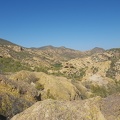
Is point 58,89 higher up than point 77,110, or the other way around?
point 77,110

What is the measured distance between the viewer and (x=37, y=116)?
841 centimetres

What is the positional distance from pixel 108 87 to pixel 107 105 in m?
80.9

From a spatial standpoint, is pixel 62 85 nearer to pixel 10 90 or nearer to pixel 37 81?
pixel 37 81

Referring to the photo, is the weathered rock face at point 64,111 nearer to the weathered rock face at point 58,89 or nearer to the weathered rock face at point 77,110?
the weathered rock face at point 77,110

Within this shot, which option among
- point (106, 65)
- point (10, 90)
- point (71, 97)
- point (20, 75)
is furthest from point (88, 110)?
point (106, 65)

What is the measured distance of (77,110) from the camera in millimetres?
8562

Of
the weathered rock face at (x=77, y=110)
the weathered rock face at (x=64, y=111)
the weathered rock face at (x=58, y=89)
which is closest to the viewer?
the weathered rock face at (x=77, y=110)

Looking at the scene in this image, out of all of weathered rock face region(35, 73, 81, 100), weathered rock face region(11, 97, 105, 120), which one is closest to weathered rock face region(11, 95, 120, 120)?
weathered rock face region(11, 97, 105, 120)

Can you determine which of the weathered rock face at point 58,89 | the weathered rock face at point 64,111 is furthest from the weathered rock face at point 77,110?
the weathered rock face at point 58,89

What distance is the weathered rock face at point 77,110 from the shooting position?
321 inches

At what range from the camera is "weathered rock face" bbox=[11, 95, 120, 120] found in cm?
816

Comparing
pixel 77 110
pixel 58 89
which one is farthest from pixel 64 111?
pixel 58 89

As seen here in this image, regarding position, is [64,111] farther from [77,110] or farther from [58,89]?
[58,89]

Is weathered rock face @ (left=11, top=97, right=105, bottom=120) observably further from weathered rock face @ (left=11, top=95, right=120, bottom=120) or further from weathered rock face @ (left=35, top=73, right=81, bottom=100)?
weathered rock face @ (left=35, top=73, right=81, bottom=100)
